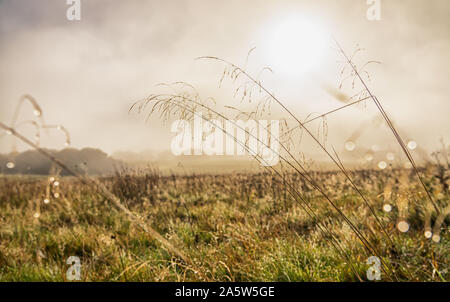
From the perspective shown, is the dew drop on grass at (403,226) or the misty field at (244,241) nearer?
the misty field at (244,241)

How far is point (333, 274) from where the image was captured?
8.45 ft

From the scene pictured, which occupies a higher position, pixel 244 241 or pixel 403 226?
pixel 403 226

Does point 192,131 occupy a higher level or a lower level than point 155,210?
higher

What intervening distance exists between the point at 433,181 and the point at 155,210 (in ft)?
15.2

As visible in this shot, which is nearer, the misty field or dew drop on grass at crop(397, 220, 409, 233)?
the misty field

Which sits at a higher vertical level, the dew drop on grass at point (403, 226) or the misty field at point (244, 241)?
the dew drop on grass at point (403, 226)

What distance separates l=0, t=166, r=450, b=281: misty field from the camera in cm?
254

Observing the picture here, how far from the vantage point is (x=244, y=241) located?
3.05m

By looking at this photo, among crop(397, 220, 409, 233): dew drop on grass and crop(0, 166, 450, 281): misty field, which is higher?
crop(397, 220, 409, 233): dew drop on grass

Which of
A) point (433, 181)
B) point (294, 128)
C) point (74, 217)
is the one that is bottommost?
point (74, 217)

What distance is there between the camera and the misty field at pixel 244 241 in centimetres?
254
